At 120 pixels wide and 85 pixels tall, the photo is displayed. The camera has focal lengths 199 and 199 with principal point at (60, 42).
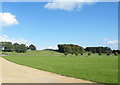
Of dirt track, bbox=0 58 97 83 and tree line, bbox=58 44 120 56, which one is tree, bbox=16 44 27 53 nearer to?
tree line, bbox=58 44 120 56

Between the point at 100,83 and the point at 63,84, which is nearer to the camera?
the point at 63,84

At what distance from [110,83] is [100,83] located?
0.67 meters

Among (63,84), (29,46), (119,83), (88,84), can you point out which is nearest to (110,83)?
(119,83)

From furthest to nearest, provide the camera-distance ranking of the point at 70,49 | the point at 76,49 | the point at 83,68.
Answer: the point at 76,49
the point at 70,49
the point at 83,68

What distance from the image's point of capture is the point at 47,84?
37.8 ft

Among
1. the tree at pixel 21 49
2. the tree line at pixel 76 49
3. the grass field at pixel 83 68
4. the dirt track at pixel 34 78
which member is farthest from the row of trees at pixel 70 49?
→ the dirt track at pixel 34 78

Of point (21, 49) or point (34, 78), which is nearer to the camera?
point (34, 78)

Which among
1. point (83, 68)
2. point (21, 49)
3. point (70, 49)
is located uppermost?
point (70, 49)

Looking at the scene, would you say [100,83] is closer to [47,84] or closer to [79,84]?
[79,84]

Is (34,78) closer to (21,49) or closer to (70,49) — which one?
(21,49)

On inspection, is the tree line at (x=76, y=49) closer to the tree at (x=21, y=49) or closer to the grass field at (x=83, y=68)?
the tree at (x=21, y=49)

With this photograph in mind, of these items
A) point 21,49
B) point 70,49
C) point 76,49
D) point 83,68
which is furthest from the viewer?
point 76,49

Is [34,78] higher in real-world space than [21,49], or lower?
lower

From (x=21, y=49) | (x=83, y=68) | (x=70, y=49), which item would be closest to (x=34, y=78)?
Answer: (x=83, y=68)
